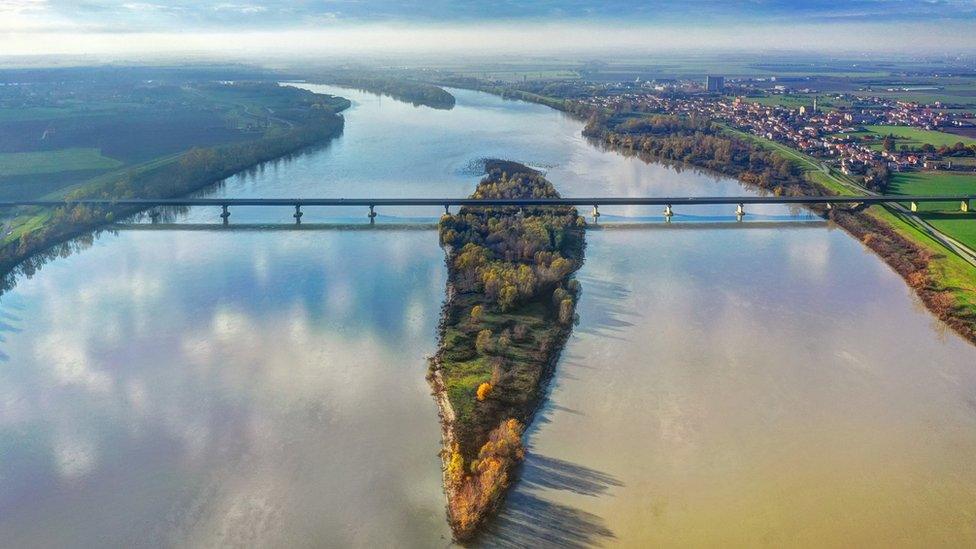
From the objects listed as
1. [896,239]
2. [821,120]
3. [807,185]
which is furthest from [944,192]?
[821,120]

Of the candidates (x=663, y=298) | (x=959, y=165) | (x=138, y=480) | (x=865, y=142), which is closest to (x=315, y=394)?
(x=138, y=480)

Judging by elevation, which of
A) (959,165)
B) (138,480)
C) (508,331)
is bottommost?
(138,480)

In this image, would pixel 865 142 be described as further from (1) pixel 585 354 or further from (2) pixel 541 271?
(1) pixel 585 354

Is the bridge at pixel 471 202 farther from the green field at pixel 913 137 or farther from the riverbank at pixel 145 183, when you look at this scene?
the green field at pixel 913 137

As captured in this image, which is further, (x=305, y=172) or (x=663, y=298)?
(x=305, y=172)

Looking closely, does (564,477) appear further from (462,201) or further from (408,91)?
(408,91)

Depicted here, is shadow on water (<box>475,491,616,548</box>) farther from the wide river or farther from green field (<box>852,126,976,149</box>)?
green field (<box>852,126,976,149</box>)

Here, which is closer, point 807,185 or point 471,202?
point 471,202
